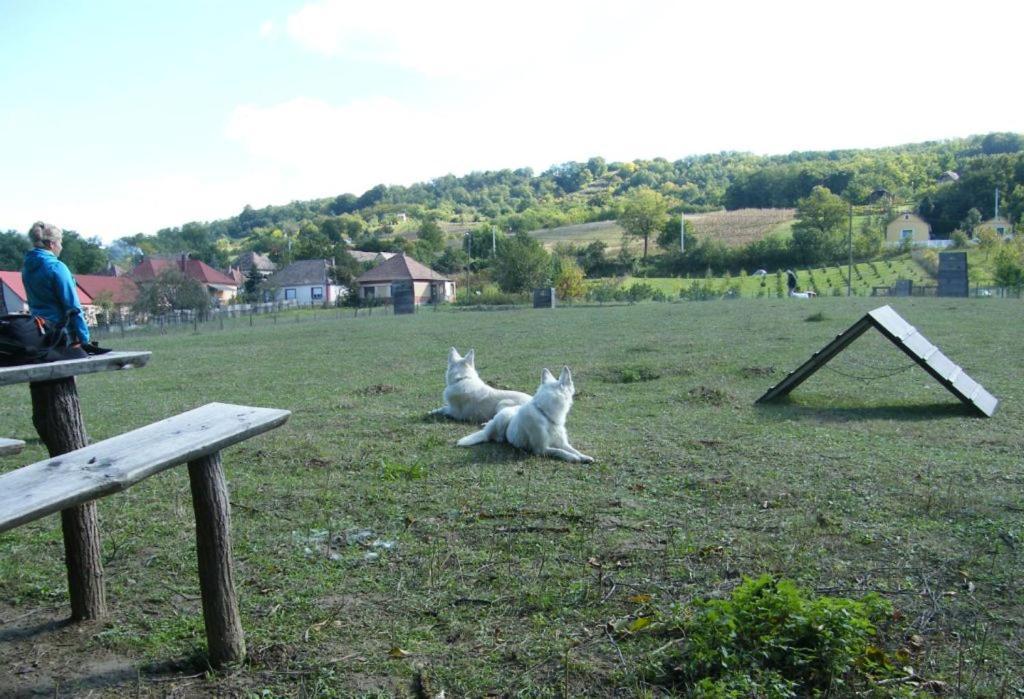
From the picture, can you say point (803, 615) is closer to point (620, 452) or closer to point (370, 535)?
point (370, 535)

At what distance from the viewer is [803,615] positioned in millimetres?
3469

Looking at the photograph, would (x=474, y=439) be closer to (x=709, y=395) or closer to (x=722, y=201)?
(x=709, y=395)

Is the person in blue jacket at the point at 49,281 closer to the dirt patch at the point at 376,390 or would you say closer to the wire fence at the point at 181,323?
the dirt patch at the point at 376,390

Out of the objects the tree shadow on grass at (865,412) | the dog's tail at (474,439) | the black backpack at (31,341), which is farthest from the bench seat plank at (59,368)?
the tree shadow on grass at (865,412)

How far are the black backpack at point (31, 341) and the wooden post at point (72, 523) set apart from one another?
0.42 meters

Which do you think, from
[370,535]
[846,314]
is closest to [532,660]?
[370,535]

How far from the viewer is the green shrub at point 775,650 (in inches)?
129

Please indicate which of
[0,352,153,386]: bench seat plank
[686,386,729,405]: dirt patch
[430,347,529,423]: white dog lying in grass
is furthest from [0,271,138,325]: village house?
[0,352,153,386]: bench seat plank

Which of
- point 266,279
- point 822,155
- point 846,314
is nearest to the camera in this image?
point 846,314

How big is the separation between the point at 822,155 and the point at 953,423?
655 ft

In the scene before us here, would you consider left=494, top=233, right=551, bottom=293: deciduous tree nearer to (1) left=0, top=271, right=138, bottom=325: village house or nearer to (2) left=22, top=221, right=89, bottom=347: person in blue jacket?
(1) left=0, top=271, right=138, bottom=325: village house

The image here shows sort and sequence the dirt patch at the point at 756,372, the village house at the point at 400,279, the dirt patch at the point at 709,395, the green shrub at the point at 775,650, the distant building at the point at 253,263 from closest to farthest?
the green shrub at the point at 775,650
the dirt patch at the point at 709,395
the dirt patch at the point at 756,372
the village house at the point at 400,279
the distant building at the point at 253,263

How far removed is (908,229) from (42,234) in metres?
106

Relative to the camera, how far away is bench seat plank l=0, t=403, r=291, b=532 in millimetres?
2766
